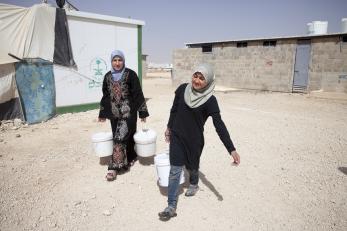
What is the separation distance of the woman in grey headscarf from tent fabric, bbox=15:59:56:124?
17.8 ft

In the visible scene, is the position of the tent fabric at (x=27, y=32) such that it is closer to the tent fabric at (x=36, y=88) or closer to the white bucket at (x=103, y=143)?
the tent fabric at (x=36, y=88)

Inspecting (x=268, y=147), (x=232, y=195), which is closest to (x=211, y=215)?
(x=232, y=195)

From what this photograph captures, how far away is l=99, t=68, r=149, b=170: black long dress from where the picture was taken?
12.5 ft

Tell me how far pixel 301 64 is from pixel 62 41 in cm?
1149

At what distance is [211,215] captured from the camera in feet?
9.75

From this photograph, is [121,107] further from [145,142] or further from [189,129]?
[189,129]

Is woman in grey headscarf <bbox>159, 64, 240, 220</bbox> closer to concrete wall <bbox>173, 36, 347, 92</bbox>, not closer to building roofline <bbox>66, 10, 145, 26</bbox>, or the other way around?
building roofline <bbox>66, 10, 145, 26</bbox>

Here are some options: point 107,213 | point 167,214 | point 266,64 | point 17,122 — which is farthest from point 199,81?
point 266,64

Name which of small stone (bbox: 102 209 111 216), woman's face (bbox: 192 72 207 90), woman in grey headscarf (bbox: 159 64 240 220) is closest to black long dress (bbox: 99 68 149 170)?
small stone (bbox: 102 209 111 216)

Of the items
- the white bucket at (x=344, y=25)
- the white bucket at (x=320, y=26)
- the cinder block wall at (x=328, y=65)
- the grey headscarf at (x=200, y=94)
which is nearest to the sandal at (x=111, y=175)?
the grey headscarf at (x=200, y=94)

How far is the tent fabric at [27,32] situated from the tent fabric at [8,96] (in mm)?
256

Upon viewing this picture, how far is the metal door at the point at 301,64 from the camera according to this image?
13.7 metres

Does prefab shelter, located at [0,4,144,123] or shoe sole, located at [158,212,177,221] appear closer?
shoe sole, located at [158,212,177,221]

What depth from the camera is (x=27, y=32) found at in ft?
22.4
